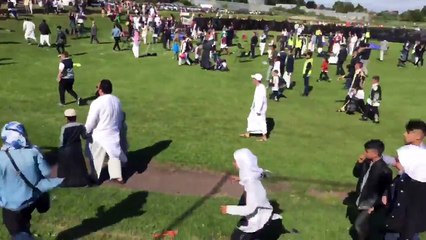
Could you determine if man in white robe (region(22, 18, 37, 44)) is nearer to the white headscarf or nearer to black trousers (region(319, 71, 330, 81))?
black trousers (region(319, 71, 330, 81))

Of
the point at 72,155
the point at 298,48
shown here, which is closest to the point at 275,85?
the point at 72,155

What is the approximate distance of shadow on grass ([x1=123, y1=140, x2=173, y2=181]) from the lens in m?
10.6

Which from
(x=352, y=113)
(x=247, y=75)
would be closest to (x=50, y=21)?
(x=247, y=75)

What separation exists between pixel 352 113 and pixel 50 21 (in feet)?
89.1

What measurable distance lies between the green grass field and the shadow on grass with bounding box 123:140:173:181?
0.73ft

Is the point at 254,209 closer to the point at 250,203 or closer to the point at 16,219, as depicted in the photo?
the point at 250,203

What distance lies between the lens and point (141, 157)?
11.4 m

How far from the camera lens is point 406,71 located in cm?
3077

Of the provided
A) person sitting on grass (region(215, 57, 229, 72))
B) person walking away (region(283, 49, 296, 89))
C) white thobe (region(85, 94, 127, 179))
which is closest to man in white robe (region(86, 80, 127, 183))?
white thobe (region(85, 94, 127, 179))

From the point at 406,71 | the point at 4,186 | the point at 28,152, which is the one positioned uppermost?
the point at 28,152

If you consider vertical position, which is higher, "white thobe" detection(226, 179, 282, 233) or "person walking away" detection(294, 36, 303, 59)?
"white thobe" detection(226, 179, 282, 233)

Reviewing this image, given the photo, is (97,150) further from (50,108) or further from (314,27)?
(314,27)

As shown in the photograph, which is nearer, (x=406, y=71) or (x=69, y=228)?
(x=69, y=228)

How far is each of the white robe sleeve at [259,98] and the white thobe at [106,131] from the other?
4.40 metres
